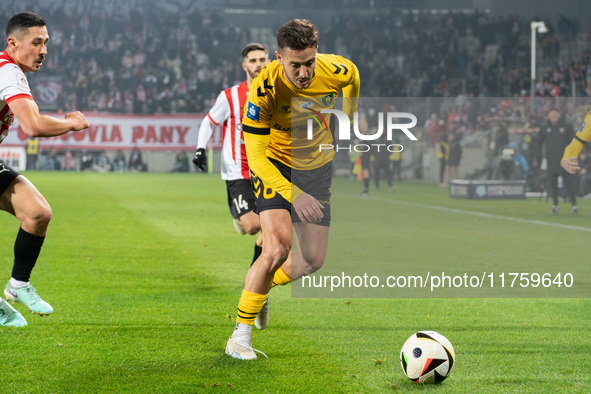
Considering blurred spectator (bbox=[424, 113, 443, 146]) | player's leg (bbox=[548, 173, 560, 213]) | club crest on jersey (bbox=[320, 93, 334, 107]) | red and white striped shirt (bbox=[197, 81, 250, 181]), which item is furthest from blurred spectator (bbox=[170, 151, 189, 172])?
club crest on jersey (bbox=[320, 93, 334, 107])

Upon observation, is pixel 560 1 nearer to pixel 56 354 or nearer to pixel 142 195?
pixel 142 195

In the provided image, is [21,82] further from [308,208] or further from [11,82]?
[308,208]

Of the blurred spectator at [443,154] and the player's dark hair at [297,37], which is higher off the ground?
the player's dark hair at [297,37]

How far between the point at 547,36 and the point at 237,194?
2987cm

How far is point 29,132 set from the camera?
4160 mm

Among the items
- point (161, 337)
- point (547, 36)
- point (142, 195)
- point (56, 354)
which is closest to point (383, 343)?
point (161, 337)

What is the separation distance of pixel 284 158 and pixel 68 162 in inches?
1233

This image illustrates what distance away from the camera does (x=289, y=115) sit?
14.0 ft

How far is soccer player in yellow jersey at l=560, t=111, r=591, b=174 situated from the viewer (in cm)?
550

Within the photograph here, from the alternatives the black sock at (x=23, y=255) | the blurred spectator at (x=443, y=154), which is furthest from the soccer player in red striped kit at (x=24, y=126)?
the blurred spectator at (x=443, y=154)

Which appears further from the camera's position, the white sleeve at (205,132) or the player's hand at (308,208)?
the white sleeve at (205,132)

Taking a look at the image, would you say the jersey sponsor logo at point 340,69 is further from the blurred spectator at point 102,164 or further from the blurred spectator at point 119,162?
the blurred spectator at point 102,164

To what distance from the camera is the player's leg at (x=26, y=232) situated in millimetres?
4598

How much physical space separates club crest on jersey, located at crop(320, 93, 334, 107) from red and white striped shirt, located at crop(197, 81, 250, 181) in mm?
1890
